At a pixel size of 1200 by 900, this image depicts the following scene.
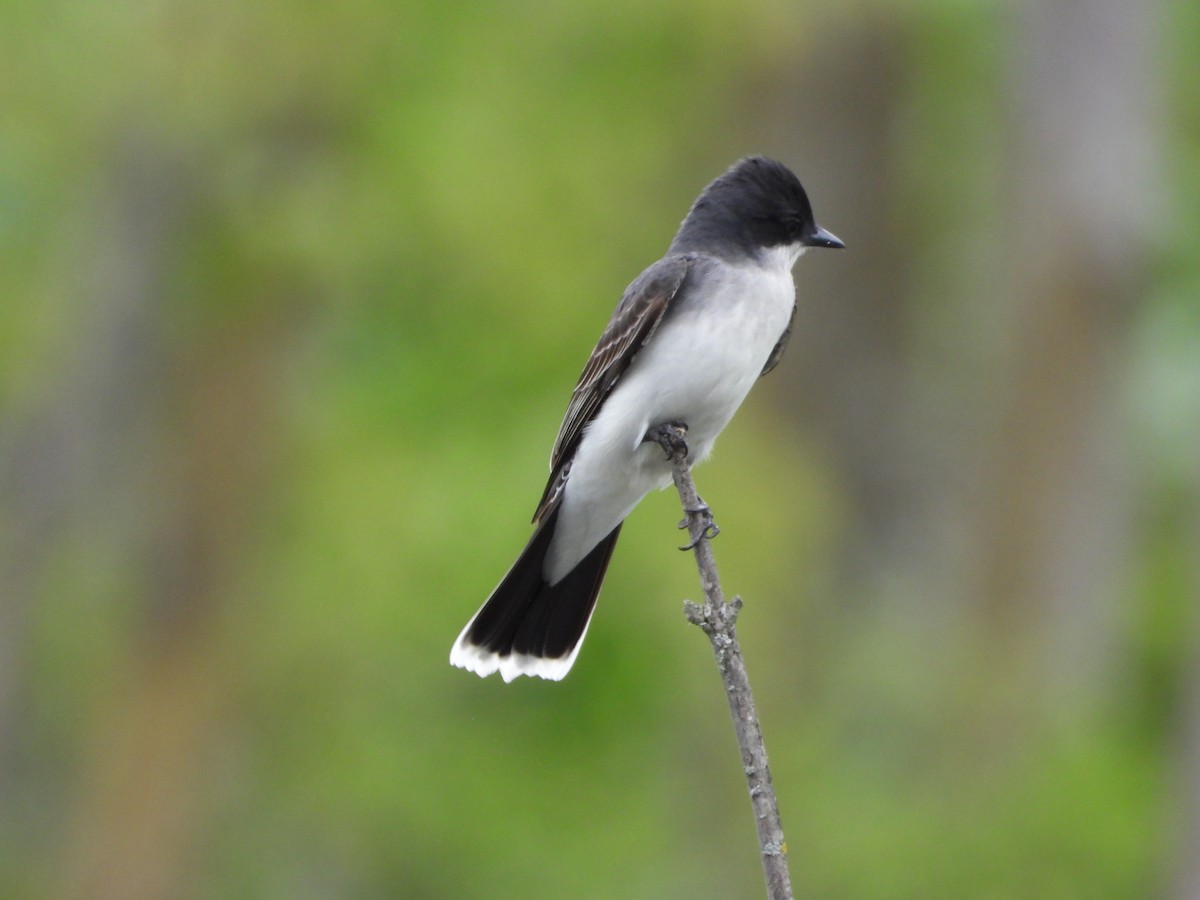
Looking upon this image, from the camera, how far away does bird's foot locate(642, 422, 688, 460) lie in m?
5.16

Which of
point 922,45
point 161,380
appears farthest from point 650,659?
point 922,45

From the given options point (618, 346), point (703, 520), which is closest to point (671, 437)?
point (618, 346)

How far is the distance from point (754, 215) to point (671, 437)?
0.88 meters

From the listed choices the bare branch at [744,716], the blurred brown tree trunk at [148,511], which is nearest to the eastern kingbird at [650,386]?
the bare branch at [744,716]

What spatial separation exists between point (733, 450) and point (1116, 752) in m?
3.46

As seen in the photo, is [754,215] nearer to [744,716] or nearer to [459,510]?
[744,716]

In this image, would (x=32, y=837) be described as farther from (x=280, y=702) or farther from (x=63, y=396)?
(x=63, y=396)

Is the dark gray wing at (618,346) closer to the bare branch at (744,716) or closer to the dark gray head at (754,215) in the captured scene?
the dark gray head at (754,215)

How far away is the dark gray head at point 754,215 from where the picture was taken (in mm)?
5562

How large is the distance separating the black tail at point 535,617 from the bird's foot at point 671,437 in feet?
1.58

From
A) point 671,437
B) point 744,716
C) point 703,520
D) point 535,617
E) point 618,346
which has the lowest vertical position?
point 744,716

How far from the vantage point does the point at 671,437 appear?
516cm

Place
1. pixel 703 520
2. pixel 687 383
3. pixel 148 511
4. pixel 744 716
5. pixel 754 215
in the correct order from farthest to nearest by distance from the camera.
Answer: pixel 148 511
pixel 754 215
pixel 687 383
pixel 703 520
pixel 744 716

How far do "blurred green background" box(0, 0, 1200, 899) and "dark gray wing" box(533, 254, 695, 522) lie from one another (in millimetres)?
4004
